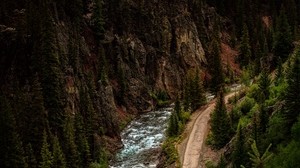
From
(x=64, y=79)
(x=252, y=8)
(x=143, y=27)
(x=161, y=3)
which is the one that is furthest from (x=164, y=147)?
(x=252, y=8)

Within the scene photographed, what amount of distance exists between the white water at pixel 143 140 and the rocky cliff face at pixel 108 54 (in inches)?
133

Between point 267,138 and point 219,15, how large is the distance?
11924cm

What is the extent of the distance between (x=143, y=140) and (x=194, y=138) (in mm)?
12166

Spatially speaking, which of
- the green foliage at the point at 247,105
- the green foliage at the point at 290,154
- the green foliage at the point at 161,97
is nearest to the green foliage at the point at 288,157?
the green foliage at the point at 290,154

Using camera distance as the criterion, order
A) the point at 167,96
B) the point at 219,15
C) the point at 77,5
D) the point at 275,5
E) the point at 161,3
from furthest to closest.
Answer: the point at 275,5 < the point at 219,15 < the point at 161,3 < the point at 167,96 < the point at 77,5

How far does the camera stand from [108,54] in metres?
107

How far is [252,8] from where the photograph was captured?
17325 centimetres

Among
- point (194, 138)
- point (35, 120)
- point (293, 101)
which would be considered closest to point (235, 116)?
point (194, 138)

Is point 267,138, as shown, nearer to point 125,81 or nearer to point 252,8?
point 125,81

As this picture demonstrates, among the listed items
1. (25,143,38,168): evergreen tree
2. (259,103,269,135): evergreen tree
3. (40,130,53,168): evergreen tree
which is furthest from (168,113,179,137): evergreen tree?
(25,143,38,168): evergreen tree

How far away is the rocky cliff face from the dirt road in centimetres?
1363

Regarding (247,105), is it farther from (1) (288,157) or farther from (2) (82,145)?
(1) (288,157)

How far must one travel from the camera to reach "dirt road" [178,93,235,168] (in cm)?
6756

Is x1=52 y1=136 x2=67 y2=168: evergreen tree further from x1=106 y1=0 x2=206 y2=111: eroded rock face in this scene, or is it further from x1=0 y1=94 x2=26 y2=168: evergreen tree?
x1=106 y1=0 x2=206 y2=111: eroded rock face
